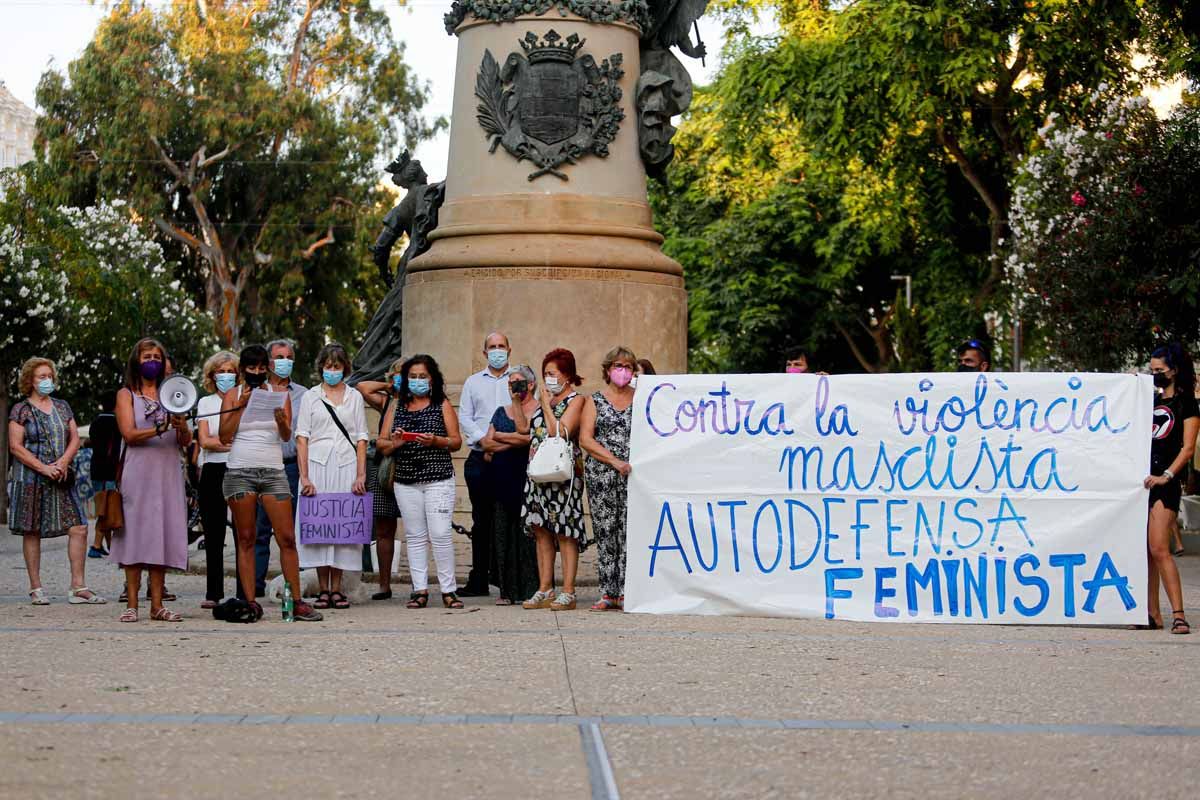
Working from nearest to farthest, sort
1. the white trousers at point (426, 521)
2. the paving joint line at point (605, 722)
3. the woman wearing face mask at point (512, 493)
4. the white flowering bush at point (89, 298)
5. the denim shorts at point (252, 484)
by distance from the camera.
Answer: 1. the paving joint line at point (605, 722)
2. the denim shorts at point (252, 484)
3. the white trousers at point (426, 521)
4. the woman wearing face mask at point (512, 493)
5. the white flowering bush at point (89, 298)

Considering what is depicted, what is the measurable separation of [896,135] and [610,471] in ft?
76.5

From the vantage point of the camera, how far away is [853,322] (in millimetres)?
49406

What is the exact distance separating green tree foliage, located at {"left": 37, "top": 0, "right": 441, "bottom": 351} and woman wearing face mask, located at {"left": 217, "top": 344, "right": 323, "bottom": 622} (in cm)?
3613

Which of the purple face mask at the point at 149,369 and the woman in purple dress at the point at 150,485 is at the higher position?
the purple face mask at the point at 149,369

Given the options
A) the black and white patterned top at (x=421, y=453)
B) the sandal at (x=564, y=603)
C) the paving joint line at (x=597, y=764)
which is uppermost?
the black and white patterned top at (x=421, y=453)

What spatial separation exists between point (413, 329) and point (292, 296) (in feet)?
112

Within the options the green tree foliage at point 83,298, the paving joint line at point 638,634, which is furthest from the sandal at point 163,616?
the green tree foliage at point 83,298

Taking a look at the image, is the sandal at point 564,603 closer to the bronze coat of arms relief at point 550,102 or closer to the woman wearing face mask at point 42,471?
the woman wearing face mask at point 42,471

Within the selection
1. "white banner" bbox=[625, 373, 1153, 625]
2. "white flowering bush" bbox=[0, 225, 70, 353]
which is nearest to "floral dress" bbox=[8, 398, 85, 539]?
"white banner" bbox=[625, 373, 1153, 625]

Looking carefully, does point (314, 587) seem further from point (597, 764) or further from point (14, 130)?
point (14, 130)

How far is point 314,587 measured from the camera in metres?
12.2

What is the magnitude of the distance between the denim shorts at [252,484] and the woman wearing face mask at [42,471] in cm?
169

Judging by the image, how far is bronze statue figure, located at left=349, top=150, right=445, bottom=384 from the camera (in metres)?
18.8

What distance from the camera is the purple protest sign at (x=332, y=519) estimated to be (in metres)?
11.6
